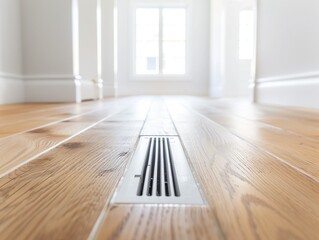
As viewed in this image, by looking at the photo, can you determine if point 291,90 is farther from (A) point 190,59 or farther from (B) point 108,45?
(A) point 190,59

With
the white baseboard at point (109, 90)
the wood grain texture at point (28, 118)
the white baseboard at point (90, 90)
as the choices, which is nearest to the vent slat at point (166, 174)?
the wood grain texture at point (28, 118)

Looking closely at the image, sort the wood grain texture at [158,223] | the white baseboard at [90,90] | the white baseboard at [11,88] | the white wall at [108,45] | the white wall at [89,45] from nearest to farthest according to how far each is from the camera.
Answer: the wood grain texture at [158,223], the white baseboard at [11,88], the white baseboard at [90,90], the white wall at [89,45], the white wall at [108,45]

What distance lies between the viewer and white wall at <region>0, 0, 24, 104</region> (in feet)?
8.34

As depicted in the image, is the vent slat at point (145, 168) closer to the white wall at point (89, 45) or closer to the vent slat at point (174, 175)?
the vent slat at point (174, 175)

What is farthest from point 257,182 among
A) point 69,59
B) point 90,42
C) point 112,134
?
point 90,42

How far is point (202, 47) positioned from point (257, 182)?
262 inches

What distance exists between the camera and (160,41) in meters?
6.96

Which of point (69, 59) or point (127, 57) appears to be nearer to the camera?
point (69, 59)

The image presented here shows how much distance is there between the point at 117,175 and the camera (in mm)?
497

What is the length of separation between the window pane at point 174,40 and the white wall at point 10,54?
4292 millimetres

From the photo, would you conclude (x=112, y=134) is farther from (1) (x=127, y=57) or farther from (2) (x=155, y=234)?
(1) (x=127, y=57)

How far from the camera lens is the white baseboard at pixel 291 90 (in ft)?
7.05

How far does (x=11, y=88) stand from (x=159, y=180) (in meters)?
2.43

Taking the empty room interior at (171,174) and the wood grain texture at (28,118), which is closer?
the empty room interior at (171,174)
